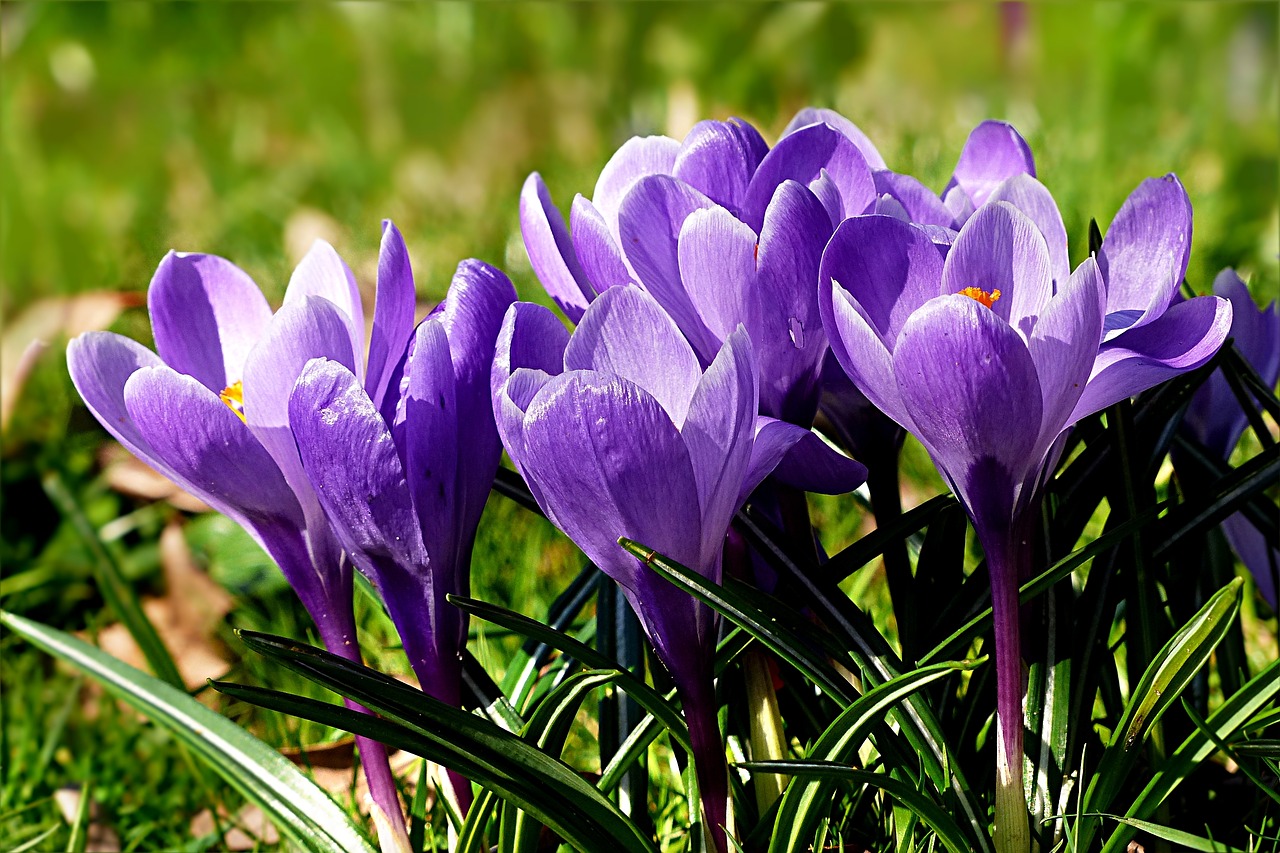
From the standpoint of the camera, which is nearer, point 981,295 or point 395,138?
point 981,295

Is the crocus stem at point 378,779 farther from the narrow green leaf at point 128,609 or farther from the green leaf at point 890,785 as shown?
the narrow green leaf at point 128,609

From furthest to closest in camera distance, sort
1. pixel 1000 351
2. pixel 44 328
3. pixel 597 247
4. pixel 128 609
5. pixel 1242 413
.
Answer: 1. pixel 44 328
2. pixel 128 609
3. pixel 1242 413
4. pixel 597 247
5. pixel 1000 351

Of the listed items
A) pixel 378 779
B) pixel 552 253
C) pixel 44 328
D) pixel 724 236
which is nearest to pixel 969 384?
pixel 724 236

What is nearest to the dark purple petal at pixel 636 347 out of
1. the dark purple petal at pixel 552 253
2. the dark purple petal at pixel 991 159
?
the dark purple petal at pixel 552 253

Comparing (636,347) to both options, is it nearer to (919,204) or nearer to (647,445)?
(647,445)

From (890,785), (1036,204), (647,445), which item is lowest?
(890,785)

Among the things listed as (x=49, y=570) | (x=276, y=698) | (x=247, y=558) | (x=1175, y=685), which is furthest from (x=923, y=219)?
(x=49, y=570)

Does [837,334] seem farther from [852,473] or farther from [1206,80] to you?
[1206,80]
